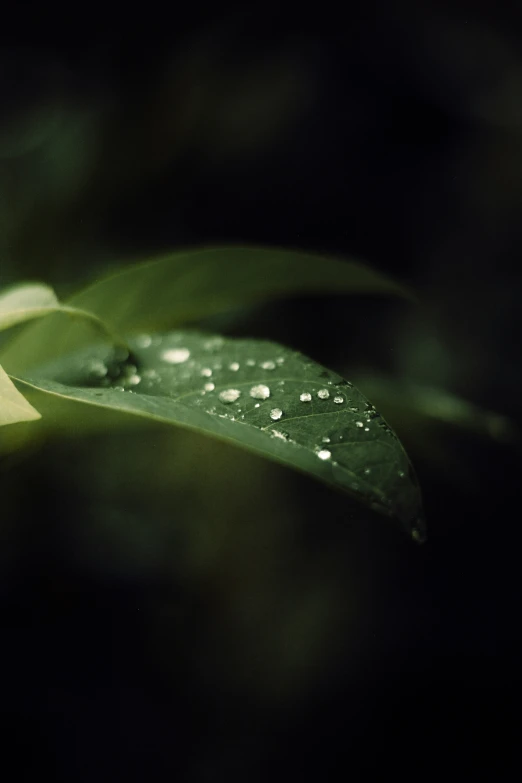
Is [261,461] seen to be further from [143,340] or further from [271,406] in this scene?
[271,406]

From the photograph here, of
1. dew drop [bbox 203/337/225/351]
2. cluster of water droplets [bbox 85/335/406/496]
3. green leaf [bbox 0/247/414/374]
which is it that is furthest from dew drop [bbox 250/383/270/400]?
green leaf [bbox 0/247/414/374]

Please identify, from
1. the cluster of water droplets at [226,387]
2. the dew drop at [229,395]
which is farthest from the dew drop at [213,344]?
the dew drop at [229,395]

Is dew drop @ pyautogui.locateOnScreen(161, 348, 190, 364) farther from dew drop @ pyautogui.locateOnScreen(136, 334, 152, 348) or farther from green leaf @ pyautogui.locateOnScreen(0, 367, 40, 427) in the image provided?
green leaf @ pyautogui.locateOnScreen(0, 367, 40, 427)

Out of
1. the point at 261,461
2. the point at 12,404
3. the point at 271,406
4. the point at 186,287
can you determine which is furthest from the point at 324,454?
A: the point at 261,461

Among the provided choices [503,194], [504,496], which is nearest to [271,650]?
[504,496]

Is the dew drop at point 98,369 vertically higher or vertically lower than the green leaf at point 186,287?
Answer: lower

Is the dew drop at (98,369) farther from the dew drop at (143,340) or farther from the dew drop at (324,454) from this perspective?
the dew drop at (324,454)
